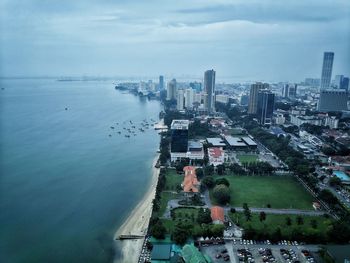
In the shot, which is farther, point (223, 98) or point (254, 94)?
point (223, 98)

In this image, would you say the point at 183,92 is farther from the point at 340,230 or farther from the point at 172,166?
the point at 340,230

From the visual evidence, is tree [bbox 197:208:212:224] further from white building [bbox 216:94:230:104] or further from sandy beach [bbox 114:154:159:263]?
white building [bbox 216:94:230:104]

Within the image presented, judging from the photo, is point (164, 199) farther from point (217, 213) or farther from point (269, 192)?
point (269, 192)

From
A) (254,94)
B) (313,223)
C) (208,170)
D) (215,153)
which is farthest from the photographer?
(254,94)

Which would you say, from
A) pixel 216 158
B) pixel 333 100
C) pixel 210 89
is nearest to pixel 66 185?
pixel 216 158

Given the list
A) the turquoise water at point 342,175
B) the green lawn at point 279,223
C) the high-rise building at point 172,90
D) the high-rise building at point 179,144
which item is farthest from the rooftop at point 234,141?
the high-rise building at point 172,90

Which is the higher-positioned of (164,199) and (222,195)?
(222,195)
